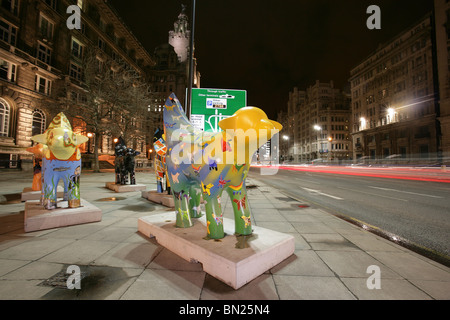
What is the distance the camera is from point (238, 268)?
6.08ft

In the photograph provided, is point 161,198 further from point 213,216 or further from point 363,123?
point 363,123

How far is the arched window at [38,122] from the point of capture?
20659 millimetres

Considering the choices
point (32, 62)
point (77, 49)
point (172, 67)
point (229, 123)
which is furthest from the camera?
point (172, 67)

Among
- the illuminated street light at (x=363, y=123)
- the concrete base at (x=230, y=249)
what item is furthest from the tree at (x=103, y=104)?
the illuminated street light at (x=363, y=123)

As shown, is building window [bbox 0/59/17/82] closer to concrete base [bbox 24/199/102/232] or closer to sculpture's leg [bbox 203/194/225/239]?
concrete base [bbox 24/199/102/232]

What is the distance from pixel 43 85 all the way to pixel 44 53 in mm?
3980

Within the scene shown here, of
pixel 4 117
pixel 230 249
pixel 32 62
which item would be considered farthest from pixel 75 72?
pixel 230 249

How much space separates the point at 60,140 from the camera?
4.03 meters

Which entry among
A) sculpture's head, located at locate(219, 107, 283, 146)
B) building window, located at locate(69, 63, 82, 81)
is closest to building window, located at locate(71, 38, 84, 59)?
building window, located at locate(69, 63, 82, 81)

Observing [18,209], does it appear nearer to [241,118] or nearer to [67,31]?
[241,118]

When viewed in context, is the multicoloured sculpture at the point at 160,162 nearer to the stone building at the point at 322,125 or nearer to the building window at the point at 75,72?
the building window at the point at 75,72

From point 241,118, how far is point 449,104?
4040 centimetres

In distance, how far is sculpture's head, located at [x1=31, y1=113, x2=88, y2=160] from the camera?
4008 mm
